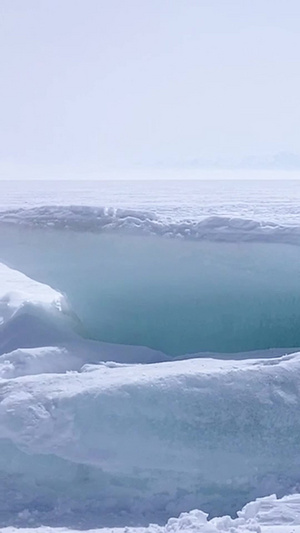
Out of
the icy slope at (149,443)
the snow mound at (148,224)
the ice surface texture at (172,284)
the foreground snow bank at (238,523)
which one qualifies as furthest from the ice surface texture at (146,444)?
the snow mound at (148,224)

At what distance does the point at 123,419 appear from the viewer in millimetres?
4148

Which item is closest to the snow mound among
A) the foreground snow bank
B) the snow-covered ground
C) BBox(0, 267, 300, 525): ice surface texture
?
the snow-covered ground

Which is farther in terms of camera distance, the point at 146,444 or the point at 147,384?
the point at 147,384

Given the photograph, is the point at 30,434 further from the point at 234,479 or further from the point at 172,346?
the point at 172,346

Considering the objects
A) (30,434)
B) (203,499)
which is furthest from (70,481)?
(203,499)

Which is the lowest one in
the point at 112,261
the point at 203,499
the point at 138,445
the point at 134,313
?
the point at 203,499

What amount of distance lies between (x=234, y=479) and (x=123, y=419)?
0.85 metres

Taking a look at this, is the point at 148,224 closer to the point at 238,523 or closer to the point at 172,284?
the point at 172,284

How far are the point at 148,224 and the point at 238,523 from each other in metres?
2.80

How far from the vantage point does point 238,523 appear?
11.5 feet

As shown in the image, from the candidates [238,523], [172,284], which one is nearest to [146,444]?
[238,523]

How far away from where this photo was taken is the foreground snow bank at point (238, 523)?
3.42m

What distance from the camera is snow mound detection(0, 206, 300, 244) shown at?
5316 millimetres

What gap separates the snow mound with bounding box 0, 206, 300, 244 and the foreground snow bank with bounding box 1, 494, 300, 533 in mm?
2399
